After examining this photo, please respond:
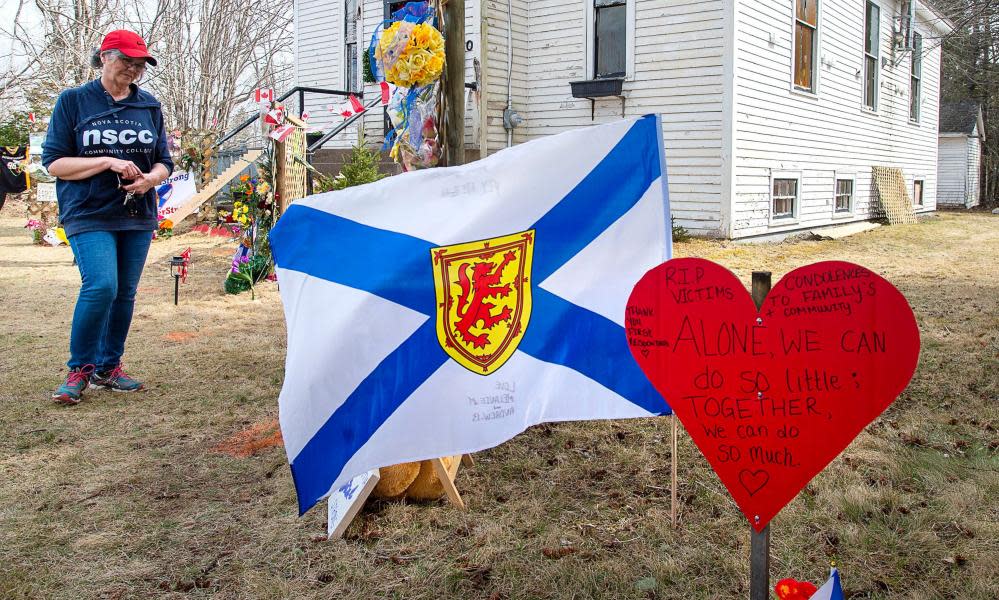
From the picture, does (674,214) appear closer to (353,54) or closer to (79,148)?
(353,54)

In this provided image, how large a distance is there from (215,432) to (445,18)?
90.5 inches

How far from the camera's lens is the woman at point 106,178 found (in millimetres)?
4090

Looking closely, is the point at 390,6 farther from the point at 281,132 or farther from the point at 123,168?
the point at 123,168

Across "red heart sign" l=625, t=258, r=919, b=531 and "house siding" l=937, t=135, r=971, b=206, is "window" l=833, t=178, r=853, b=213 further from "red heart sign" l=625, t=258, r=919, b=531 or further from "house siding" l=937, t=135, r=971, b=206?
"house siding" l=937, t=135, r=971, b=206

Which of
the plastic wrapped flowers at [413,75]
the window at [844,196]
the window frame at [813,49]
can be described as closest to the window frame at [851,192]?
the window at [844,196]

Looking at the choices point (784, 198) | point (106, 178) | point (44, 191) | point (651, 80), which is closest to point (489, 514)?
point (106, 178)

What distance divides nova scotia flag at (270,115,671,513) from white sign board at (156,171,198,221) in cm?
986

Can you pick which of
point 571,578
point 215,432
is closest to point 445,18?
point 215,432

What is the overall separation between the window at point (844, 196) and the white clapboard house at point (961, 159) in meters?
14.2

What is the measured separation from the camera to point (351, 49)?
14.4 m

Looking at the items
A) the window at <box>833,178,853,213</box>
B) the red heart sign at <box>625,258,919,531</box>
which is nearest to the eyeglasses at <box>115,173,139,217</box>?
the red heart sign at <box>625,258,919,531</box>

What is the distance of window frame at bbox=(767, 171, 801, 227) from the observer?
39.9 feet

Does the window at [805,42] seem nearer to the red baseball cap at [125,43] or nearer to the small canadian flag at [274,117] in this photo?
the small canadian flag at [274,117]

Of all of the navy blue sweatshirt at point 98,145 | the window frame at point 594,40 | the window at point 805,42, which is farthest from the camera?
the window at point 805,42
